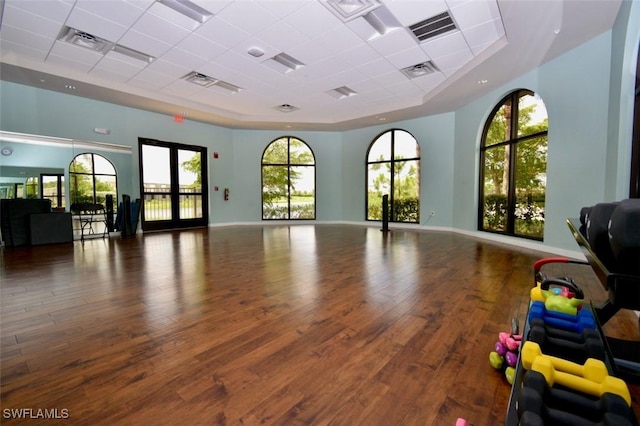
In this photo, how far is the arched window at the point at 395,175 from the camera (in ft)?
29.7

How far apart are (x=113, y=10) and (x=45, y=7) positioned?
854 millimetres

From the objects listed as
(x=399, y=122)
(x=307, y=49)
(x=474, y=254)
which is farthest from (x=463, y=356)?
(x=399, y=122)

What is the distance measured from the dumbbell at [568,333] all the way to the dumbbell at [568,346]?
23 millimetres

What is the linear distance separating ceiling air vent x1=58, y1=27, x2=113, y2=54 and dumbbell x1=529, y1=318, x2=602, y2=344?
21.1 ft

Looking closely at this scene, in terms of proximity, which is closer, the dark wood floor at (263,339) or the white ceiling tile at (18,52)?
the dark wood floor at (263,339)

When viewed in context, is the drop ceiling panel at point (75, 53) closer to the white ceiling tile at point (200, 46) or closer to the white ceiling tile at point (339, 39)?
the white ceiling tile at point (200, 46)

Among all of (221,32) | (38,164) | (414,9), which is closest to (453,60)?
(414,9)

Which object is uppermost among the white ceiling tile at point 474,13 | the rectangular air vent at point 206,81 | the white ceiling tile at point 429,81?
the rectangular air vent at point 206,81

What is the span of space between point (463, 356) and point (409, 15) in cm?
416

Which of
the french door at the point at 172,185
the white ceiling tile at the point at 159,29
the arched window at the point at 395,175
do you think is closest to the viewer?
the white ceiling tile at the point at 159,29

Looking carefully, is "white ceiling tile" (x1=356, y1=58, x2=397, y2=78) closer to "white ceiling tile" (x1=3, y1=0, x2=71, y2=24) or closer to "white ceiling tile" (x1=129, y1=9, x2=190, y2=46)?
"white ceiling tile" (x1=129, y1=9, x2=190, y2=46)

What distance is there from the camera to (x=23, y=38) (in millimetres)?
4469

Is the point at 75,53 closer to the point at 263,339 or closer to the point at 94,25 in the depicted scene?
the point at 94,25

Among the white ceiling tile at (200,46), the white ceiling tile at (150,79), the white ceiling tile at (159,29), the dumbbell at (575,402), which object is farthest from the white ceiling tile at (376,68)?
the dumbbell at (575,402)
